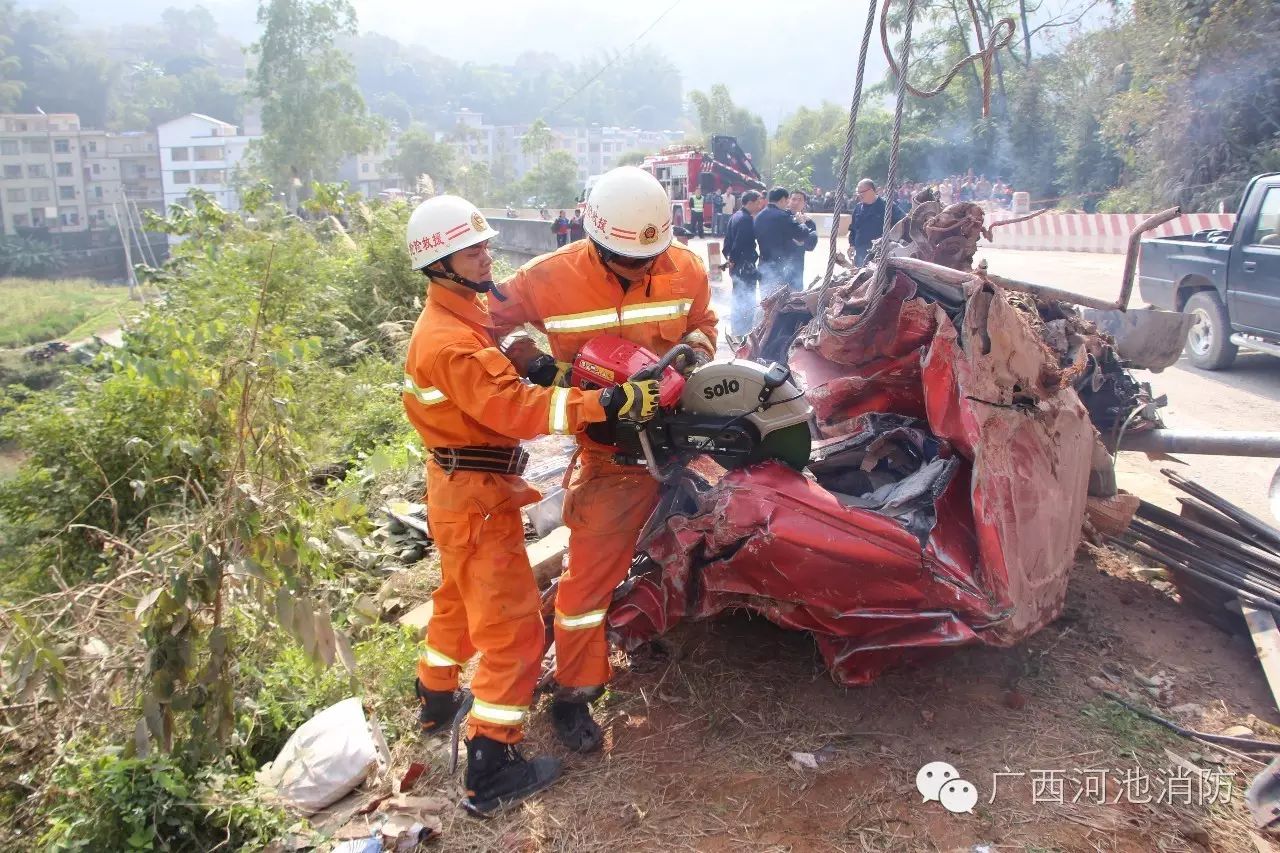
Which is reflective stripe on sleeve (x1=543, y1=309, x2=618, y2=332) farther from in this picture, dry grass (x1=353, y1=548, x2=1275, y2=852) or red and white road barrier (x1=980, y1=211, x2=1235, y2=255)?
red and white road barrier (x1=980, y1=211, x2=1235, y2=255)

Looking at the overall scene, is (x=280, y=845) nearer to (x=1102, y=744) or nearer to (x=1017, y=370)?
(x=1102, y=744)

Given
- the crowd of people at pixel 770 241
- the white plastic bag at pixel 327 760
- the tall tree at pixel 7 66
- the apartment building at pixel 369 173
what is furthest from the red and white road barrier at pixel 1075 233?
the tall tree at pixel 7 66

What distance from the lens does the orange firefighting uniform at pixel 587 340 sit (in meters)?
3.06

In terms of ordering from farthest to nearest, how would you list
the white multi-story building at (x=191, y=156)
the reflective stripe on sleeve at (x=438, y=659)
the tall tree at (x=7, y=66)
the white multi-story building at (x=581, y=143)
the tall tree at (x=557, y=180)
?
the white multi-story building at (x=581, y=143) → the tall tree at (x=7, y=66) → the white multi-story building at (x=191, y=156) → the tall tree at (x=557, y=180) → the reflective stripe on sleeve at (x=438, y=659)

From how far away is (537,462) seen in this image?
20.2 ft

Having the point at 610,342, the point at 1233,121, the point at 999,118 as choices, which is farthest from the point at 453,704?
the point at 999,118

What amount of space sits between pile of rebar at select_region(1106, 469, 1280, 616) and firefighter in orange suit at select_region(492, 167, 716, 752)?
2.37 metres

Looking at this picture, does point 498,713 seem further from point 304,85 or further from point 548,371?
point 304,85

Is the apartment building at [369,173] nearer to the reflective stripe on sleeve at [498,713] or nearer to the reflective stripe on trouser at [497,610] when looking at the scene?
the reflective stripe on trouser at [497,610]

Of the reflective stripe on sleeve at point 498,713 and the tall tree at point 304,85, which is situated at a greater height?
the tall tree at point 304,85

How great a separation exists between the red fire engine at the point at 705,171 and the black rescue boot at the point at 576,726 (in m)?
20.8

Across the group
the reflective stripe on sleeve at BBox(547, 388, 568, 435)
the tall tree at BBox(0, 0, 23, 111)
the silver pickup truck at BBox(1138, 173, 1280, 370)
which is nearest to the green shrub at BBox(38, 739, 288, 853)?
the reflective stripe on sleeve at BBox(547, 388, 568, 435)

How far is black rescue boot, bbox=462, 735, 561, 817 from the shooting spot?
2.82 meters

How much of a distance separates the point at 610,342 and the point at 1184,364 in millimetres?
8127
